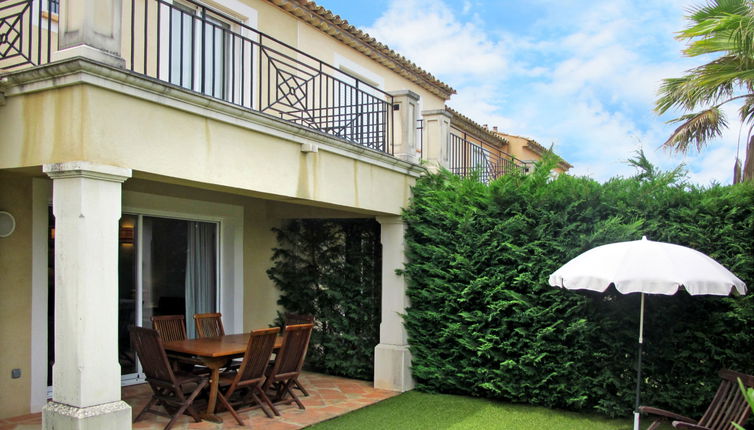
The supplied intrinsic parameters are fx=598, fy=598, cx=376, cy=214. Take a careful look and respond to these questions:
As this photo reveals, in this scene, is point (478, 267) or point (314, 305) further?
point (314, 305)

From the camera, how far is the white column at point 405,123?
30.8 feet

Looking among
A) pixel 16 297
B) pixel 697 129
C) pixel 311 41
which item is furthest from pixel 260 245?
pixel 697 129

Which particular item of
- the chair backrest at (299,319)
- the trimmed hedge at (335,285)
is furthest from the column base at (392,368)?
the chair backrest at (299,319)

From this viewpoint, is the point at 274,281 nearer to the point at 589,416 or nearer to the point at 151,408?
the point at 151,408

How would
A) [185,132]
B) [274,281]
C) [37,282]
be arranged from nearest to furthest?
1. [185,132]
2. [37,282]
3. [274,281]

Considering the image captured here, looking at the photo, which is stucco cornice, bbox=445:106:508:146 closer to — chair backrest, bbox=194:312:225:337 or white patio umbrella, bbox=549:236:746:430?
chair backrest, bbox=194:312:225:337

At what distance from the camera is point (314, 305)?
10.5 meters

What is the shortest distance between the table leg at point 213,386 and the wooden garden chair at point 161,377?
0.09m

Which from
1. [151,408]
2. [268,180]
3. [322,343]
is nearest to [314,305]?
[322,343]

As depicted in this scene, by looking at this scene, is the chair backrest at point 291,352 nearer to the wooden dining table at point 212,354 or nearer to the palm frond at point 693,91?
A: the wooden dining table at point 212,354

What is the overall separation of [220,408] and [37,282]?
2.69m

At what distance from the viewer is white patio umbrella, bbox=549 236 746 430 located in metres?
5.91

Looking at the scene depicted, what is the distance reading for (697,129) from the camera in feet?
41.2

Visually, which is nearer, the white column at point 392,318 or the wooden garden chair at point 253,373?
the wooden garden chair at point 253,373
